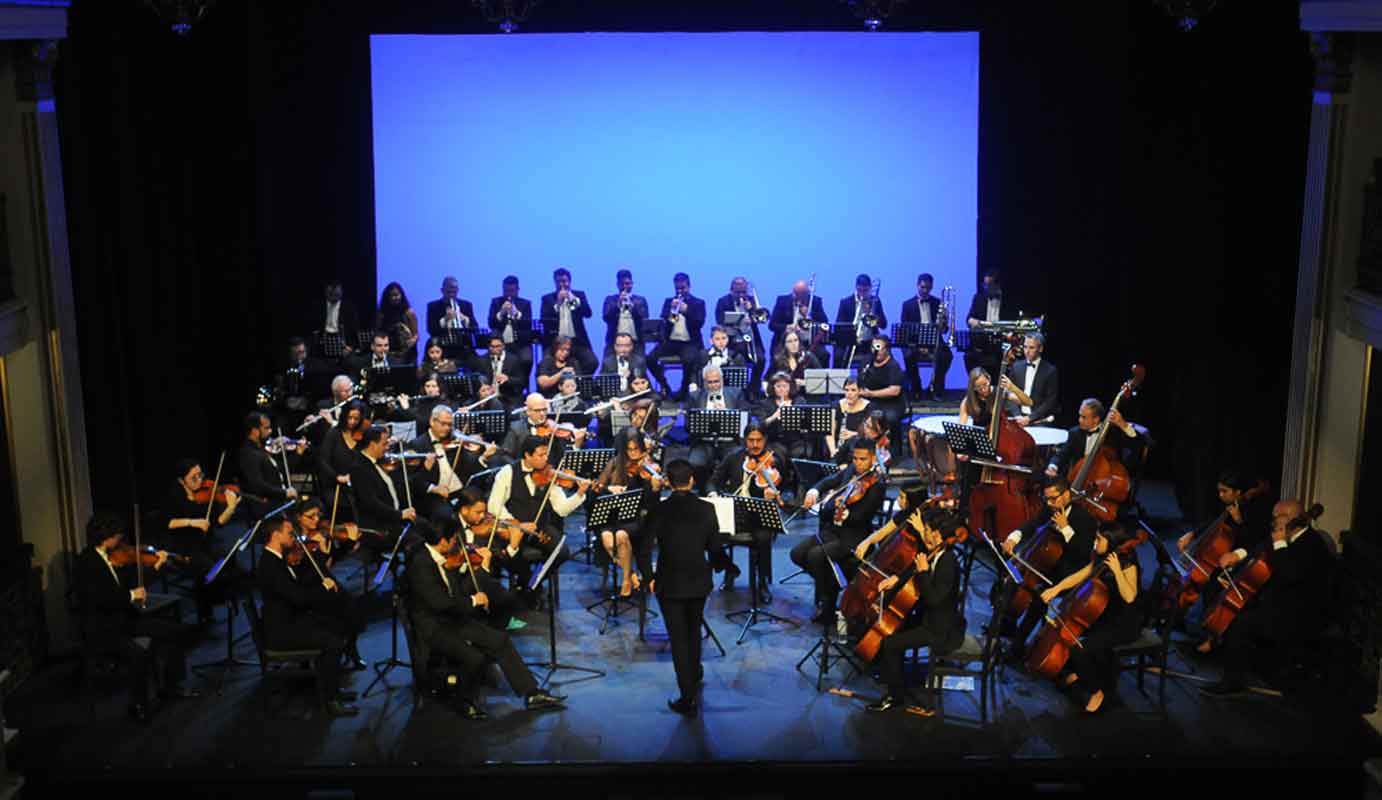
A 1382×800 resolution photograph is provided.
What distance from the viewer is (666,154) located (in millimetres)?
14609

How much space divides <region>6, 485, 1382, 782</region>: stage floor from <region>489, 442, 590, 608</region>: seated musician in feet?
2.64

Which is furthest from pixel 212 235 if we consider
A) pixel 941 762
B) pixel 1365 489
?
pixel 1365 489

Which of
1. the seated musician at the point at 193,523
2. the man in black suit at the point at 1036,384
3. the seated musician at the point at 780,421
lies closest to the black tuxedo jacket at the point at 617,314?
the seated musician at the point at 780,421

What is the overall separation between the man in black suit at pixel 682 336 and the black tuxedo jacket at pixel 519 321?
1.17 metres

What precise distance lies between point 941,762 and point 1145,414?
249 inches

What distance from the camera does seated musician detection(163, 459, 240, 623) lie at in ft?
31.0

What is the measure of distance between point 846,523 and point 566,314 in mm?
5076

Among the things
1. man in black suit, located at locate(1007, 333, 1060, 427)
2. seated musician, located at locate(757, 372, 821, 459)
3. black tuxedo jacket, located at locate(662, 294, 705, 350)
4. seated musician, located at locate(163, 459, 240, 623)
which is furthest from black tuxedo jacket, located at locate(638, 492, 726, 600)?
black tuxedo jacket, located at locate(662, 294, 705, 350)

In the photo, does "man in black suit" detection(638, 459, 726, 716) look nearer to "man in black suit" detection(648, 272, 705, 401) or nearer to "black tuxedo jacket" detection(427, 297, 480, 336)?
"man in black suit" detection(648, 272, 705, 401)

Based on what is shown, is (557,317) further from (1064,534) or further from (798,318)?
(1064,534)

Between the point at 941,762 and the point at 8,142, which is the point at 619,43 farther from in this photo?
the point at 941,762

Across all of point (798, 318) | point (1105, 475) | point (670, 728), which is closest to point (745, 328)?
point (798, 318)

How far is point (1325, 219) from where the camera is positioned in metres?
9.64

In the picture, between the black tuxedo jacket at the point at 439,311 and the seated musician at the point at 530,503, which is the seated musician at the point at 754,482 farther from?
the black tuxedo jacket at the point at 439,311
